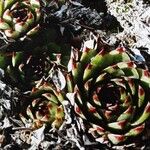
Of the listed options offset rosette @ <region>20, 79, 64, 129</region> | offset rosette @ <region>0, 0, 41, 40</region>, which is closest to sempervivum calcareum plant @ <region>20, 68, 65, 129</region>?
offset rosette @ <region>20, 79, 64, 129</region>

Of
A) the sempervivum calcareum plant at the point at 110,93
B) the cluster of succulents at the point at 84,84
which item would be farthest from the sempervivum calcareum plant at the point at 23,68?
the sempervivum calcareum plant at the point at 110,93

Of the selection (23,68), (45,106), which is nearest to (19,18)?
(23,68)

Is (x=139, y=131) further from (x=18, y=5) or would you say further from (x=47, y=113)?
(x=18, y=5)

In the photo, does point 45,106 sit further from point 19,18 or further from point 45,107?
point 19,18

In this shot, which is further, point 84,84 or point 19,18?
point 19,18

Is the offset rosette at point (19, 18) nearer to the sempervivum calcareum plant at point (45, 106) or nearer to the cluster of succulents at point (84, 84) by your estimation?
the cluster of succulents at point (84, 84)

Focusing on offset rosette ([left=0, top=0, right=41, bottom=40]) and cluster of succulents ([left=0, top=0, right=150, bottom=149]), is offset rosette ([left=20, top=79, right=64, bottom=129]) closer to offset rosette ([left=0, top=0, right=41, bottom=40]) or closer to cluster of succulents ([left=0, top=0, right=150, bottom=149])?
cluster of succulents ([left=0, top=0, right=150, bottom=149])

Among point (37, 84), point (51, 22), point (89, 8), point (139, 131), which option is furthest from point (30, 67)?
point (139, 131)

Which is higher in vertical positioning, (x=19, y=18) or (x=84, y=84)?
(x=19, y=18)
